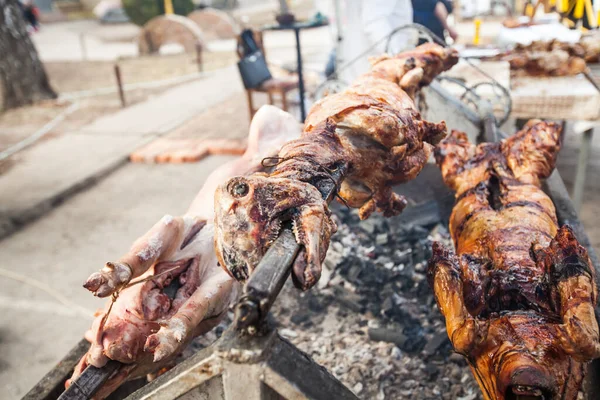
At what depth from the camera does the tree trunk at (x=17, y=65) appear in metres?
9.11

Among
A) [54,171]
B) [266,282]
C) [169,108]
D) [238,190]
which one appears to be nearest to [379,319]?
[238,190]

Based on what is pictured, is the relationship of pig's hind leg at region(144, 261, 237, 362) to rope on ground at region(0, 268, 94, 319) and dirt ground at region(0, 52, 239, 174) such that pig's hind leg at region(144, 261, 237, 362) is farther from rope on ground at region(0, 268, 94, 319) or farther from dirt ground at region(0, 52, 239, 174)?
dirt ground at region(0, 52, 239, 174)

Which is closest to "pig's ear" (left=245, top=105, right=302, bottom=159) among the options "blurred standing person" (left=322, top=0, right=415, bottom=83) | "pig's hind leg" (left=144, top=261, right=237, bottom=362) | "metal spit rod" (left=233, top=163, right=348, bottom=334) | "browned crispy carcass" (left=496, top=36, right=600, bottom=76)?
"pig's hind leg" (left=144, top=261, right=237, bottom=362)

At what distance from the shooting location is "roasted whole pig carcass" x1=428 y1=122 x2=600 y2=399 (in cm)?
146

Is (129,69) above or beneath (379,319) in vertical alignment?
above

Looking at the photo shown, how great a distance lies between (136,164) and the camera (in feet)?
22.1

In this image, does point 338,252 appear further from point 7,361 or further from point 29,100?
point 29,100

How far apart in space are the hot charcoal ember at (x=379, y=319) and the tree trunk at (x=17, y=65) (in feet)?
26.9

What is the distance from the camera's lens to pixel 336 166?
1.87 meters

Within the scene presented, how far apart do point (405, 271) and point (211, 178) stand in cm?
142

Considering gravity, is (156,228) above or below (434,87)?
below

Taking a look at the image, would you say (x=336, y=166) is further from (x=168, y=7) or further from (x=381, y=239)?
(x=168, y=7)

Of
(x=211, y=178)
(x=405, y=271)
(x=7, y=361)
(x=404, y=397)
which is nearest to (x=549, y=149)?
(x=405, y=271)

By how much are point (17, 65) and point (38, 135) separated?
2438 mm
